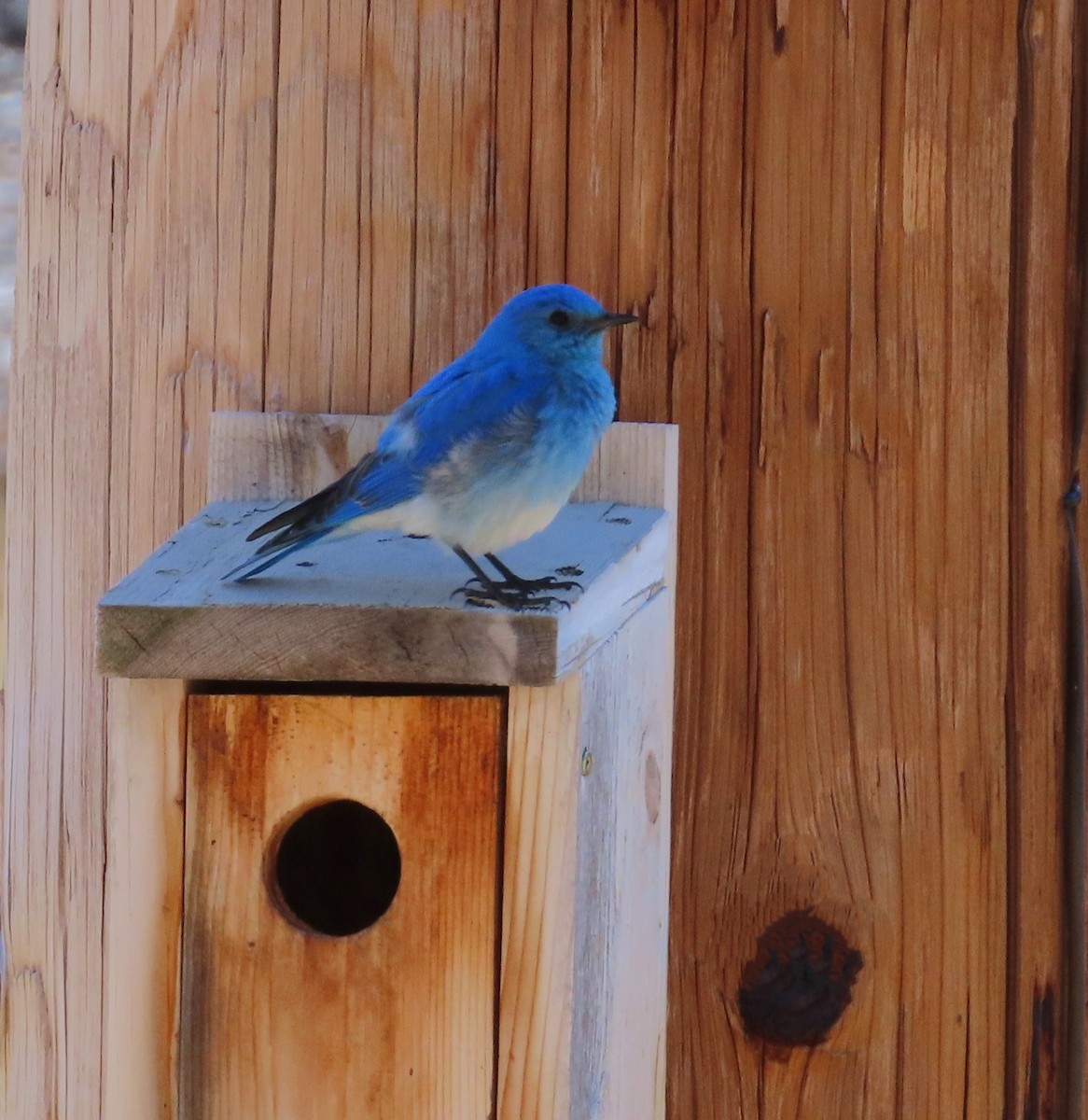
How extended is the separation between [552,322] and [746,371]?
38cm

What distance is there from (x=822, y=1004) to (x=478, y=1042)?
78cm

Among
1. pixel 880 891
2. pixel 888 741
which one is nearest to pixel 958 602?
pixel 888 741

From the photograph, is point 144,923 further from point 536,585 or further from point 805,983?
point 805,983

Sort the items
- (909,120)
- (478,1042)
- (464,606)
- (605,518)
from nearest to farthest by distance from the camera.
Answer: (464,606) → (478,1042) → (605,518) → (909,120)

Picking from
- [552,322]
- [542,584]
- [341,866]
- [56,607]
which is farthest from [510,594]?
[56,607]

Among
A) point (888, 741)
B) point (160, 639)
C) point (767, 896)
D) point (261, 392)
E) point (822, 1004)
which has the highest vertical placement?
point (261, 392)

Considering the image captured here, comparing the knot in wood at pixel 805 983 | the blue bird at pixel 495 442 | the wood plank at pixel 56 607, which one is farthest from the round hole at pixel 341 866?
the knot in wood at pixel 805 983

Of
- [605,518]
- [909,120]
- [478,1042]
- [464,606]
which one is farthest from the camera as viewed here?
[909,120]

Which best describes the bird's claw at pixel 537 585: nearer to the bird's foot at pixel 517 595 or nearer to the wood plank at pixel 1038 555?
the bird's foot at pixel 517 595

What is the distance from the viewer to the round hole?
2.13 metres

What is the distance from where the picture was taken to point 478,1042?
1.71 metres

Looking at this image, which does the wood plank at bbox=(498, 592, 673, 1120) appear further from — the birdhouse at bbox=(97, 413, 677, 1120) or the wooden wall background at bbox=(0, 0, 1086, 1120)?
the wooden wall background at bbox=(0, 0, 1086, 1120)

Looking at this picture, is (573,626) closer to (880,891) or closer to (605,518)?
(605,518)

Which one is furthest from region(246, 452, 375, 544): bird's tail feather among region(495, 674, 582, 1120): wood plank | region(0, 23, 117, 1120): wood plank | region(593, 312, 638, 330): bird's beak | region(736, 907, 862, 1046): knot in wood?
region(736, 907, 862, 1046): knot in wood
